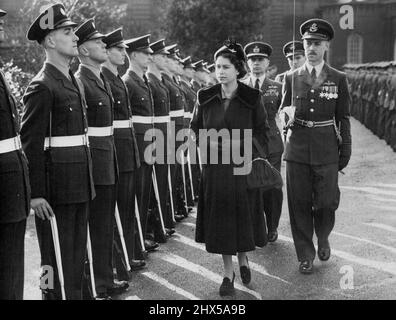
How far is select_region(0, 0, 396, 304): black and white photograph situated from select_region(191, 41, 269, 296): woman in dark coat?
12 millimetres

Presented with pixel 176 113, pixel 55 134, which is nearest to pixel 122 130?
pixel 55 134

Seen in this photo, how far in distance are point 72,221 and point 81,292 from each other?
1.81ft

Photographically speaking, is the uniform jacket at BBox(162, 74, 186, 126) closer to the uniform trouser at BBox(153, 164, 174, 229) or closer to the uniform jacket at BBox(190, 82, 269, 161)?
the uniform trouser at BBox(153, 164, 174, 229)

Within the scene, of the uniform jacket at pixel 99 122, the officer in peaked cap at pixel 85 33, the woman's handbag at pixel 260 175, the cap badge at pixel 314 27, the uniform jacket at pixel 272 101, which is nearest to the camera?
the uniform jacket at pixel 99 122

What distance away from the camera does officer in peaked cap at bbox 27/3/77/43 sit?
4.54m

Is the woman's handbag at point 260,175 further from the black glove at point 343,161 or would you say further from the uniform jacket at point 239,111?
the black glove at point 343,161

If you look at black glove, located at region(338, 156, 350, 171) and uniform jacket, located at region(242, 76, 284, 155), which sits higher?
uniform jacket, located at region(242, 76, 284, 155)

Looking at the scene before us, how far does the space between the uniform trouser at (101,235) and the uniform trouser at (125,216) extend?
0.43m

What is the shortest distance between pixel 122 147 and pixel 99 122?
0.63 m

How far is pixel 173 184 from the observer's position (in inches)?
317

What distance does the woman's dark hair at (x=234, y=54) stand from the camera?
5.47 metres

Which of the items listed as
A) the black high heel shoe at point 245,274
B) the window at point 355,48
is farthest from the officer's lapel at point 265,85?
the window at point 355,48

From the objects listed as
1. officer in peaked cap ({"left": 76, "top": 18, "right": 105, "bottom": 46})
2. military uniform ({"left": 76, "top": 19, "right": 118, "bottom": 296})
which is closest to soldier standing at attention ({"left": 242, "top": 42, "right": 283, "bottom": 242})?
military uniform ({"left": 76, "top": 19, "right": 118, "bottom": 296})

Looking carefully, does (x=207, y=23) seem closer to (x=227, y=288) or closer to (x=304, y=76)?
(x=304, y=76)
